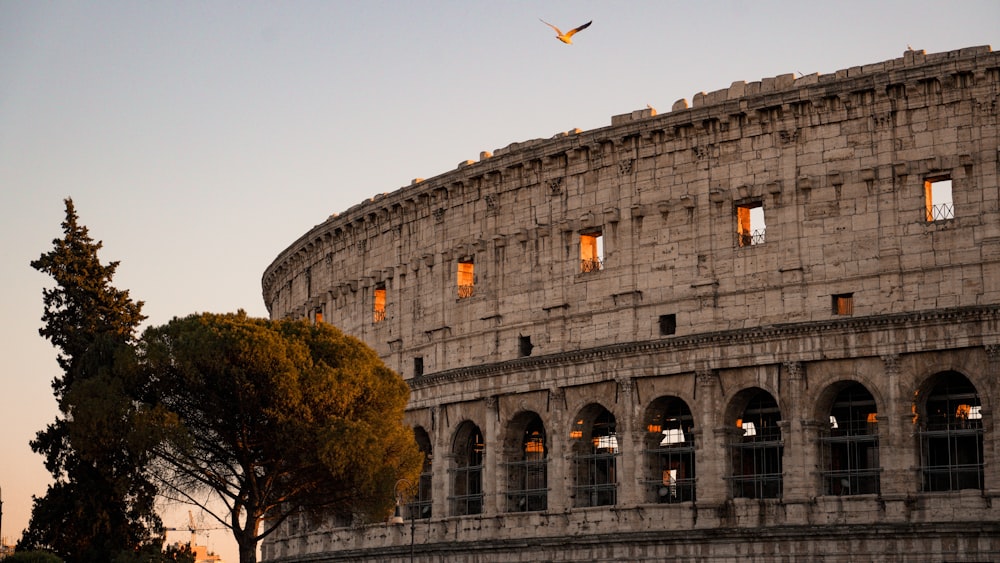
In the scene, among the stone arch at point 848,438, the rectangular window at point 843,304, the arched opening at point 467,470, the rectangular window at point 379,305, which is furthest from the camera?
the rectangular window at point 379,305

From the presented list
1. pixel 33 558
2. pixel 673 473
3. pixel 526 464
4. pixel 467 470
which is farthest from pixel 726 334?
pixel 33 558

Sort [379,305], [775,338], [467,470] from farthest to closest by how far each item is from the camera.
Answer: [379,305], [467,470], [775,338]

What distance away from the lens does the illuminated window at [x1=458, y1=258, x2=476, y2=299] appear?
54.3 m

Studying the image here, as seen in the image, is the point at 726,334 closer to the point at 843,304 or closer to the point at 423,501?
the point at 843,304

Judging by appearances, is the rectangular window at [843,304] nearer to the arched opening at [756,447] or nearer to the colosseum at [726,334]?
the colosseum at [726,334]

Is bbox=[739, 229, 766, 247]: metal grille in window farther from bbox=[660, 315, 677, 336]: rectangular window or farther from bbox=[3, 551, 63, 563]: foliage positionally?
bbox=[3, 551, 63, 563]: foliage

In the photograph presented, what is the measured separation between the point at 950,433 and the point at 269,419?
1694cm

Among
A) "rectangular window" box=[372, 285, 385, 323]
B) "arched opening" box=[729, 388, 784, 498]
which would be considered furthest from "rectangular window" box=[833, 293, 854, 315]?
"rectangular window" box=[372, 285, 385, 323]

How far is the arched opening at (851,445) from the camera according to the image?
43.7 metres

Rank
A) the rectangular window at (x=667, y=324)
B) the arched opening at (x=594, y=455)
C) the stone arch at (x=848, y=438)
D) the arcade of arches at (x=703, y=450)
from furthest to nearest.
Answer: the arched opening at (x=594, y=455) < the rectangular window at (x=667, y=324) < the stone arch at (x=848, y=438) < the arcade of arches at (x=703, y=450)

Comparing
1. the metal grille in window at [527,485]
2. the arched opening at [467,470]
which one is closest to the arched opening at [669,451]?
the metal grille in window at [527,485]

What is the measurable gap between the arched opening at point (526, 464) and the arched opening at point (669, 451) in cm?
410

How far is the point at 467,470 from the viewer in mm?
53594

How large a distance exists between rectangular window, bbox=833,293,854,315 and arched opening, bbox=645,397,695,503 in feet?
17.7
